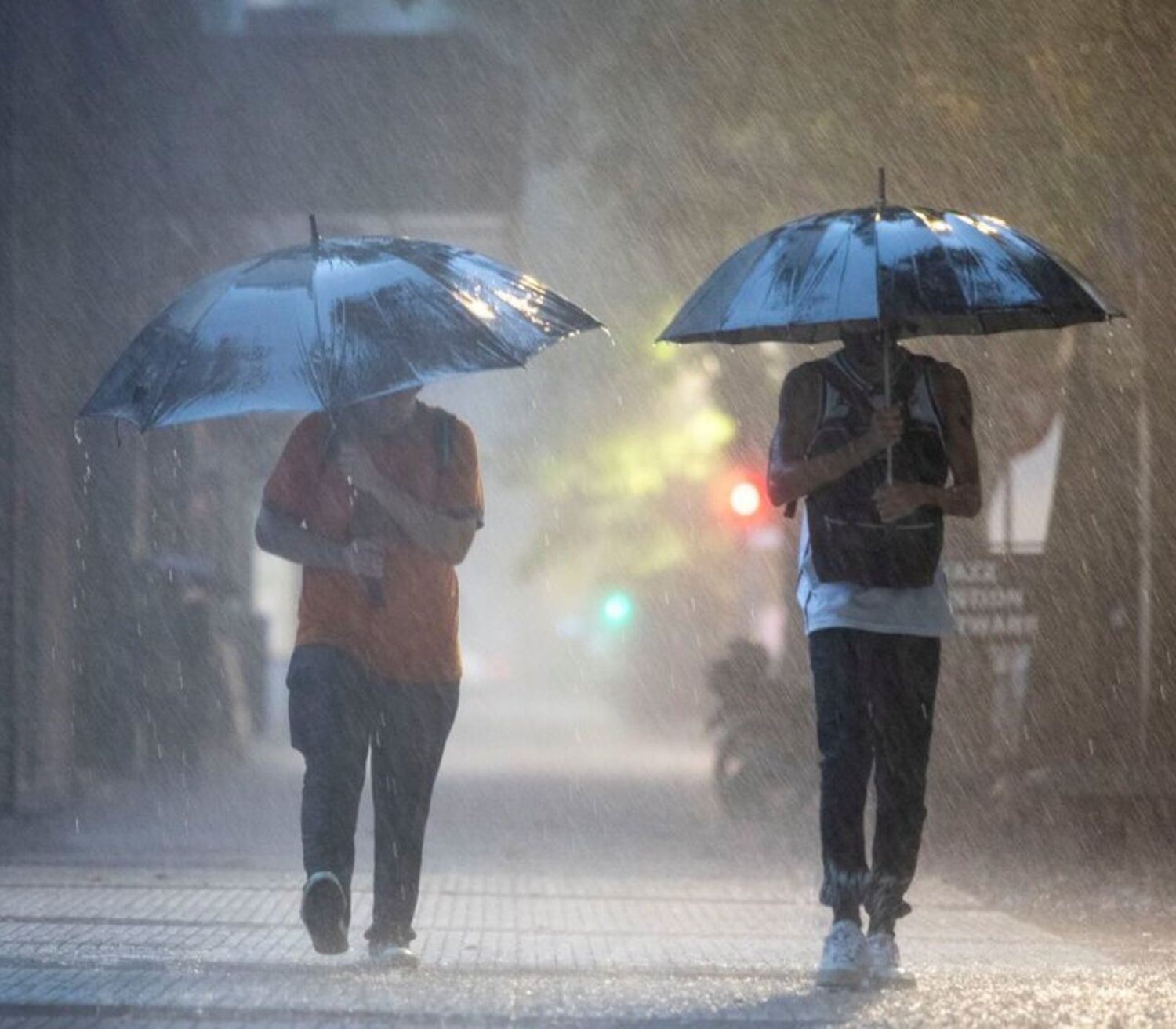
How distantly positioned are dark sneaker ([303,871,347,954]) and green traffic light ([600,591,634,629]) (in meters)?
31.5

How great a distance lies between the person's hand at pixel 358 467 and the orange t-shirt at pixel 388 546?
5 centimetres

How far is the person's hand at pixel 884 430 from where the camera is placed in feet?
22.1

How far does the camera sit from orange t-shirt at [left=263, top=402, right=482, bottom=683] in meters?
6.91

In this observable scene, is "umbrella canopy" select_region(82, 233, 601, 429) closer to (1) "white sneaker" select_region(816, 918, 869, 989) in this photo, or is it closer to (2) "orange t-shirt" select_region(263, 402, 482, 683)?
(2) "orange t-shirt" select_region(263, 402, 482, 683)

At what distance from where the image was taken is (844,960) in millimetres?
6742

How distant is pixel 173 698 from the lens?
20109 millimetres

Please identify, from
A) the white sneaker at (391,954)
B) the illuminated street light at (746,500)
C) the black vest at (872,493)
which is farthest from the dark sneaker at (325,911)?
the illuminated street light at (746,500)

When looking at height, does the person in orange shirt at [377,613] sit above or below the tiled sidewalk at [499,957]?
above

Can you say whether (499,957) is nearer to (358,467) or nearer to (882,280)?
(358,467)

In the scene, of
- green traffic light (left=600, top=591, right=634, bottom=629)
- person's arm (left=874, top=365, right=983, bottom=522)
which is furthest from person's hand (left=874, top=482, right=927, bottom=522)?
green traffic light (left=600, top=591, right=634, bottom=629)

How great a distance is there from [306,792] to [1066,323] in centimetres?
235

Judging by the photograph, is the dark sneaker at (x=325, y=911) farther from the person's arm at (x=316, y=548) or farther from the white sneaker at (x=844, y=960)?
the white sneaker at (x=844, y=960)

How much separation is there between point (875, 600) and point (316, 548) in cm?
143

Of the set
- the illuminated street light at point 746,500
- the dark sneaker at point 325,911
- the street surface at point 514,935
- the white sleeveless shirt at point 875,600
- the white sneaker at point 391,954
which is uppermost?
the illuminated street light at point 746,500
